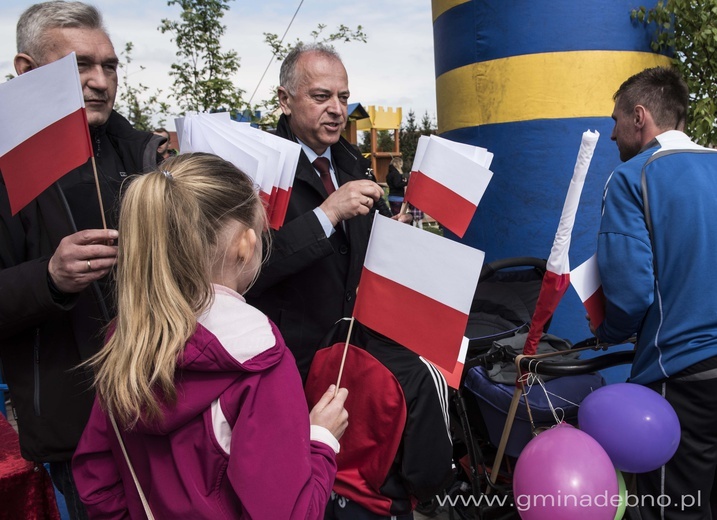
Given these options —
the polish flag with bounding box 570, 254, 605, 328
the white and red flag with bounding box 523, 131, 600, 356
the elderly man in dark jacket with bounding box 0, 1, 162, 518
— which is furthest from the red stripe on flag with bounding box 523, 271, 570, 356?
the elderly man in dark jacket with bounding box 0, 1, 162, 518

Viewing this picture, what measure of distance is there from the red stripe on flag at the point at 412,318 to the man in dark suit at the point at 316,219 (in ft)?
1.01

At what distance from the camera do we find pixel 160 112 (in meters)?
9.33

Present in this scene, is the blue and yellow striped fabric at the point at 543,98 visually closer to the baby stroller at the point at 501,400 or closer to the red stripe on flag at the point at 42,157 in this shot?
the baby stroller at the point at 501,400

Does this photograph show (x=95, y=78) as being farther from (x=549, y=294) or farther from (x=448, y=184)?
(x=549, y=294)

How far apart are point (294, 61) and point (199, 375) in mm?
1677

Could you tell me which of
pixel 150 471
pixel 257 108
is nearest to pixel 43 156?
pixel 150 471

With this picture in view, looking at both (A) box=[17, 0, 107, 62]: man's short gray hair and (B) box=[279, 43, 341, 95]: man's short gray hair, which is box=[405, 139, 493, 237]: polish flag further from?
(A) box=[17, 0, 107, 62]: man's short gray hair

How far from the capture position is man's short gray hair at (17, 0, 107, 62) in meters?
1.69

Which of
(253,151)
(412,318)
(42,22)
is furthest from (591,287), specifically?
(42,22)

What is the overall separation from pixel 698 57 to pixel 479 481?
131 inches

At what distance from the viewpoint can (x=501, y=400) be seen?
2.56 metres

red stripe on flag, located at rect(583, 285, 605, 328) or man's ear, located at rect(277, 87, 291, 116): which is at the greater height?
man's ear, located at rect(277, 87, 291, 116)

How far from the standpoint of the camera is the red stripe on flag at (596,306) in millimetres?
2480

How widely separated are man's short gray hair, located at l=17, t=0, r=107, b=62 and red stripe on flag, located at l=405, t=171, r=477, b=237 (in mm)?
1211
